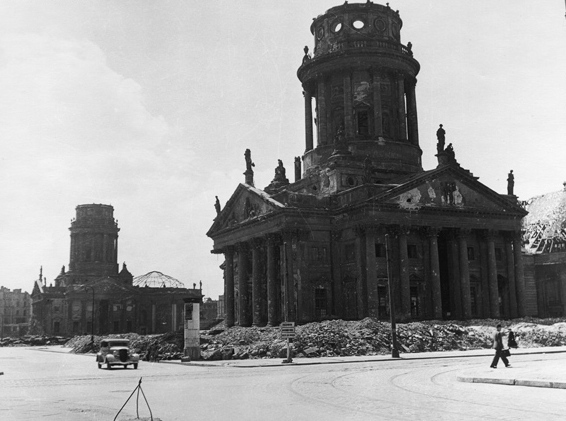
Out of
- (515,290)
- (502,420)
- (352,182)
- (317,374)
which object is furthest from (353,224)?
(502,420)

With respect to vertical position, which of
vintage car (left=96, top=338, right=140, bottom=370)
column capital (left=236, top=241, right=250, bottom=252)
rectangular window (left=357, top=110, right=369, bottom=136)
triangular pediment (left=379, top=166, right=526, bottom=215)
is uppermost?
rectangular window (left=357, top=110, right=369, bottom=136)

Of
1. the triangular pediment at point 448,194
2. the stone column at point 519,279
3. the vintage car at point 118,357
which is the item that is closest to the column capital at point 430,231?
the triangular pediment at point 448,194

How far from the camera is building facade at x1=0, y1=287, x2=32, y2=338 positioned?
172500 millimetres

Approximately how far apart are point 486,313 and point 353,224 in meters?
13.7

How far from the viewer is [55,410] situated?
50.8ft

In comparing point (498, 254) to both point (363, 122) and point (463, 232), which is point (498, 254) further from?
point (363, 122)

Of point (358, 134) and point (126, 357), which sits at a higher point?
point (358, 134)

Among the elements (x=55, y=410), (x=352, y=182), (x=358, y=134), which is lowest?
(x=55, y=410)

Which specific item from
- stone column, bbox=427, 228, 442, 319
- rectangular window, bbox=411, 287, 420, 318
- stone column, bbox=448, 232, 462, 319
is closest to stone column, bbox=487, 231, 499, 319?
stone column, bbox=448, 232, 462, 319

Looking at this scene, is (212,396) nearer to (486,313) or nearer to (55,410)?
(55,410)

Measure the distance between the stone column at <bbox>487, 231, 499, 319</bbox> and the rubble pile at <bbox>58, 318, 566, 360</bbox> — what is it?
229 inches

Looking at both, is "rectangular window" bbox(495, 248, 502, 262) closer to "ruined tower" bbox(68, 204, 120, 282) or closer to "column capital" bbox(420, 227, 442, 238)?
"column capital" bbox(420, 227, 442, 238)

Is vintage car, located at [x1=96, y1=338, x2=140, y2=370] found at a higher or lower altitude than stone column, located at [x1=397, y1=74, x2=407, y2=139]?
lower

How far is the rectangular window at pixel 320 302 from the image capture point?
183 ft
